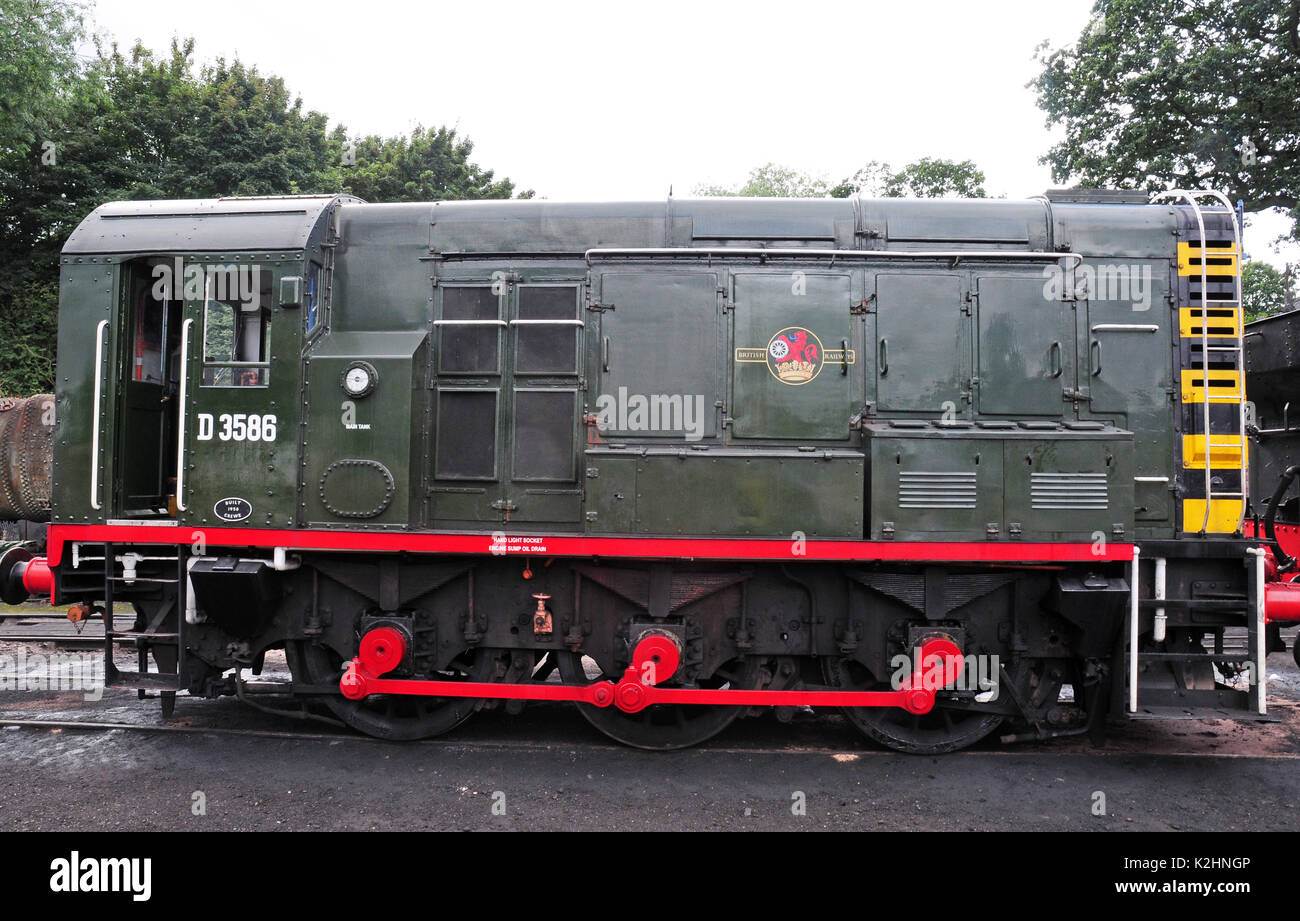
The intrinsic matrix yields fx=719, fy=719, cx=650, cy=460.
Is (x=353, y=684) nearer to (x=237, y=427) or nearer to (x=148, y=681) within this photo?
(x=148, y=681)

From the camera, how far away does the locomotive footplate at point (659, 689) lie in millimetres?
5324

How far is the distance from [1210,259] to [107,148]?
84.9 ft

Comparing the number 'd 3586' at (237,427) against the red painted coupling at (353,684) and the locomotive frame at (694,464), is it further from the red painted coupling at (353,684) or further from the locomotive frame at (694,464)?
the red painted coupling at (353,684)

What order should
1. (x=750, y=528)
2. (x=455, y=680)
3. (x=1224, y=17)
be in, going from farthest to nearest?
(x=1224, y=17) → (x=455, y=680) → (x=750, y=528)

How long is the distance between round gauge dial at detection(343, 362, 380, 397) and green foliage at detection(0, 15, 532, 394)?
15.7 metres

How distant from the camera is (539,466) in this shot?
5.81m

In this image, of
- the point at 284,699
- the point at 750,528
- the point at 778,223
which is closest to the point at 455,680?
the point at 284,699

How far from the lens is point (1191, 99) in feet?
58.6

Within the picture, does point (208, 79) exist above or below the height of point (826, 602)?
above

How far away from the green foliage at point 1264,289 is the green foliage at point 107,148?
24.9 m

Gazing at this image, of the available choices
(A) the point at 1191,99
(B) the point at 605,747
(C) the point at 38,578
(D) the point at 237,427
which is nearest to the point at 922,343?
(B) the point at 605,747

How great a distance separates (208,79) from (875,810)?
28923mm

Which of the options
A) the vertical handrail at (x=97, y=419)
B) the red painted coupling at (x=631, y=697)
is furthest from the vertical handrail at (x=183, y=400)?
the red painted coupling at (x=631, y=697)

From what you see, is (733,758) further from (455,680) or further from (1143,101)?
(1143,101)
